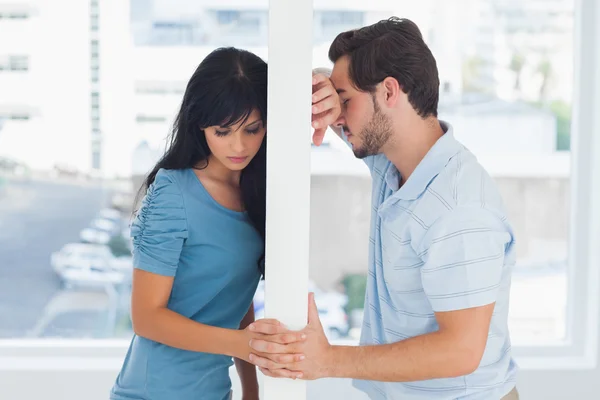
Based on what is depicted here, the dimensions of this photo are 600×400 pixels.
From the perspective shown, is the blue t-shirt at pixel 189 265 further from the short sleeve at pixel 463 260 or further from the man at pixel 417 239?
the short sleeve at pixel 463 260

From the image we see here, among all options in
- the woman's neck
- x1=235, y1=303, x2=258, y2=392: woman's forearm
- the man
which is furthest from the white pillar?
x1=235, y1=303, x2=258, y2=392: woman's forearm

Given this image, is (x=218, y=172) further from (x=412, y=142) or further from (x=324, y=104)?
(x=412, y=142)

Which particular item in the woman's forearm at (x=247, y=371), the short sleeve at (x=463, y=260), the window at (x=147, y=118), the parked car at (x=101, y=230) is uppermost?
the window at (x=147, y=118)

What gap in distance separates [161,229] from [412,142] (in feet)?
1.89

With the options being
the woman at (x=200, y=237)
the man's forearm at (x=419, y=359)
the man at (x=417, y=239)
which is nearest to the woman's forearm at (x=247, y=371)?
the woman at (x=200, y=237)

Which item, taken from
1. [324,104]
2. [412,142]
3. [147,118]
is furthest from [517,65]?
[324,104]

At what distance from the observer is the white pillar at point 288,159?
3.71 ft

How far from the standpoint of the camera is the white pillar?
113 centimetres

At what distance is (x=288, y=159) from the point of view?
3.79 feet

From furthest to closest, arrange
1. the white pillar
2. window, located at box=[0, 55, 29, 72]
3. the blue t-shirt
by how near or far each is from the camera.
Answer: window, located at box=[0, 55, 29, 72] < the blue t-shirt < the white pillar

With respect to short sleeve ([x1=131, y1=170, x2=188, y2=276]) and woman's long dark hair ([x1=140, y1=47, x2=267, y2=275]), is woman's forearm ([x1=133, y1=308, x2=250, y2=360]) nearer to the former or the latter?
short sleeve ([x1=131, y1=170, x2=188, y2=276])

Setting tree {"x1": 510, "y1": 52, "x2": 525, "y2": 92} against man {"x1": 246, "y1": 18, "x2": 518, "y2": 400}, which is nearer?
man {"x1": 246, "y1": 18, "x2": 518, "y2": 400}

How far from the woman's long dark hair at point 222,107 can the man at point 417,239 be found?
0.46ft

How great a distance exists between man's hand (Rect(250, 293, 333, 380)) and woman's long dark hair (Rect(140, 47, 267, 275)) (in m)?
0.35
